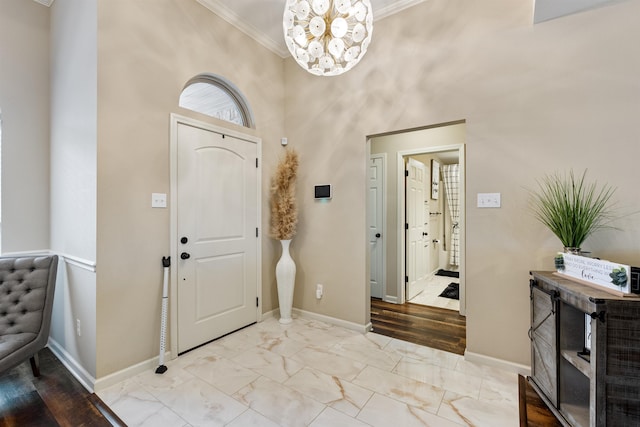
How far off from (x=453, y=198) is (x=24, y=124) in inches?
261

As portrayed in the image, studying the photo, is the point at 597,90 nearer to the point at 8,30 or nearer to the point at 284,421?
the point at 284,421

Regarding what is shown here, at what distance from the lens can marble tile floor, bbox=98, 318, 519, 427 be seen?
5.65 ft

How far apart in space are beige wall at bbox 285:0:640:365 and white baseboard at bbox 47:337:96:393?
2230 millimetres

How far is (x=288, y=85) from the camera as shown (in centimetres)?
357

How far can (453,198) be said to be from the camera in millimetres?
6000

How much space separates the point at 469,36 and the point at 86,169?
3.32 metres

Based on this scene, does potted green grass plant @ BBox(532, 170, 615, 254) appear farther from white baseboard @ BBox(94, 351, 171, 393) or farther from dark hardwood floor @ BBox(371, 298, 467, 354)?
white baseboard @ BBox(94, 351, 171, 393)

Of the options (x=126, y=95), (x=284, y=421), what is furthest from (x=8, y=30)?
(x=284, y=421)

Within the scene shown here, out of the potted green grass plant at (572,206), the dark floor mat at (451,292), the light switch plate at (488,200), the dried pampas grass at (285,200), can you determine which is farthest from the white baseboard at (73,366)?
the dark floor mat at (451,292)

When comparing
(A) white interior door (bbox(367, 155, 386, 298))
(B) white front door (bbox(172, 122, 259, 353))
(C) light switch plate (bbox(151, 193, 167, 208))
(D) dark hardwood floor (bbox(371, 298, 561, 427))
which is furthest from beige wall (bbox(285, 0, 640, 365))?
(C) light switch plate (bbox(151, 193, 167, 208))

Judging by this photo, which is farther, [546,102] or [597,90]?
[546,102]

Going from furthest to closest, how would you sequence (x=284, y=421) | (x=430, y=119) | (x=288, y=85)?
1. (x=288, y=85)
2. (x=430, y=119)
3. (x=284, y=421)

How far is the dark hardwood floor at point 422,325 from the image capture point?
9.14 ft

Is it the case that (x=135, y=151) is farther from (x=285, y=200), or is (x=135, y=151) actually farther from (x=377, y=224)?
(x=377, y=224)
